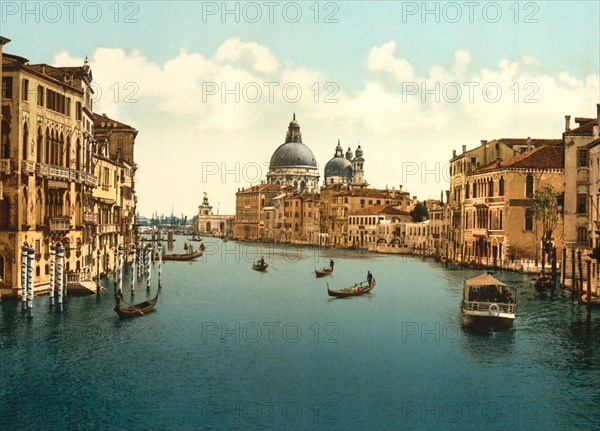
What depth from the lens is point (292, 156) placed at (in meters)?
188

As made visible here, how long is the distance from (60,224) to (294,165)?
498 ft

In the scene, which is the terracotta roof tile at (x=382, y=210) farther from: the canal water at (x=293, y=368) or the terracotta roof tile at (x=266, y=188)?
the canal water at (x=293, y=368)

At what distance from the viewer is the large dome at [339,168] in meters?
183

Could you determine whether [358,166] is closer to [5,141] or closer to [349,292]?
[349,292]

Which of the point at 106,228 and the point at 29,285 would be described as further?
the point at 106,228

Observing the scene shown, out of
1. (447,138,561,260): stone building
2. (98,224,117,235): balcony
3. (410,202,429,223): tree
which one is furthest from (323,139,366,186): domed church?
(98,224,117,235): balcony

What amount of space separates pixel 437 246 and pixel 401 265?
12456 millimetres

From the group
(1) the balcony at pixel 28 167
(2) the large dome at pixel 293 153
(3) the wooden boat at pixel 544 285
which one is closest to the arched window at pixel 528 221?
(3) the wooden boat at pixel 544 285

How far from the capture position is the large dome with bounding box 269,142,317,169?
18800cm

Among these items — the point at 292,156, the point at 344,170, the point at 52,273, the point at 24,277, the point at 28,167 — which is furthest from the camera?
the point at 292,156

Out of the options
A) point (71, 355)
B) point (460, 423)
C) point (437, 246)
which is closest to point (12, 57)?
point (71, 355)

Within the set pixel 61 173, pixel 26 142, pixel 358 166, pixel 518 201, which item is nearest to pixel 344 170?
pixel 358 166

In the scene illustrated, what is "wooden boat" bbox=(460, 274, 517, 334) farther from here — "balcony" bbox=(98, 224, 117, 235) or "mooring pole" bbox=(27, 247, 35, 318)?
"balcony" bbox=(98, 224, 117, 235)

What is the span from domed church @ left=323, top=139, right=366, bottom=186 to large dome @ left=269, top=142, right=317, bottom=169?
6079 millimetres
